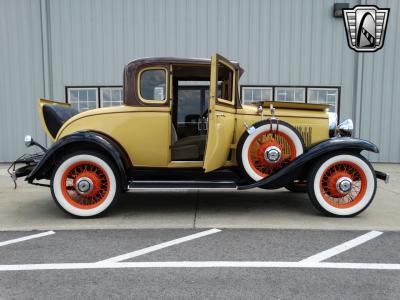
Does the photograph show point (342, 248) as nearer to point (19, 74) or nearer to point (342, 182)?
point (342, 182)

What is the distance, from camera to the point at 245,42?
28.4 ft

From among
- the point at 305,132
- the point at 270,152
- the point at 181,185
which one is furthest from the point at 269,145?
the point at 181,185

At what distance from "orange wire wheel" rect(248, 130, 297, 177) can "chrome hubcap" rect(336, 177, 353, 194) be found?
2.00 ft

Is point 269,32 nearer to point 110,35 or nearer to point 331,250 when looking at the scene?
point 110,35

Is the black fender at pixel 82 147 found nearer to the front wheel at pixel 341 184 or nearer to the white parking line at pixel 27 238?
the white parking line at pixel 27 238

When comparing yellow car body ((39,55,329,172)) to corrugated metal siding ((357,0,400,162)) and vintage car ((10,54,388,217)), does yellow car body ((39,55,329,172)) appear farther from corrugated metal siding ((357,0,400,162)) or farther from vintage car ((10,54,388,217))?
corrugated metal siding ((357,0,400,162))

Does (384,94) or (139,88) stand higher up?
(384,94)

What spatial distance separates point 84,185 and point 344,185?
3139 mm

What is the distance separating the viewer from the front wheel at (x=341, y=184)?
411cm

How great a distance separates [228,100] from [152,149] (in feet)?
3.88

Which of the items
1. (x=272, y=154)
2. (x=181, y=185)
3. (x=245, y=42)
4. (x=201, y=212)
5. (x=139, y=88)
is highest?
(x=245, y=42)

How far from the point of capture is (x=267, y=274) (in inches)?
104

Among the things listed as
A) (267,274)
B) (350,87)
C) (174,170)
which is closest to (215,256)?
(267,274)

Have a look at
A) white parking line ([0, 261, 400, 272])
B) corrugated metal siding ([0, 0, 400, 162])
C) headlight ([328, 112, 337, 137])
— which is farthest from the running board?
corrugated metal siding ([0, 0, 400, 162])
